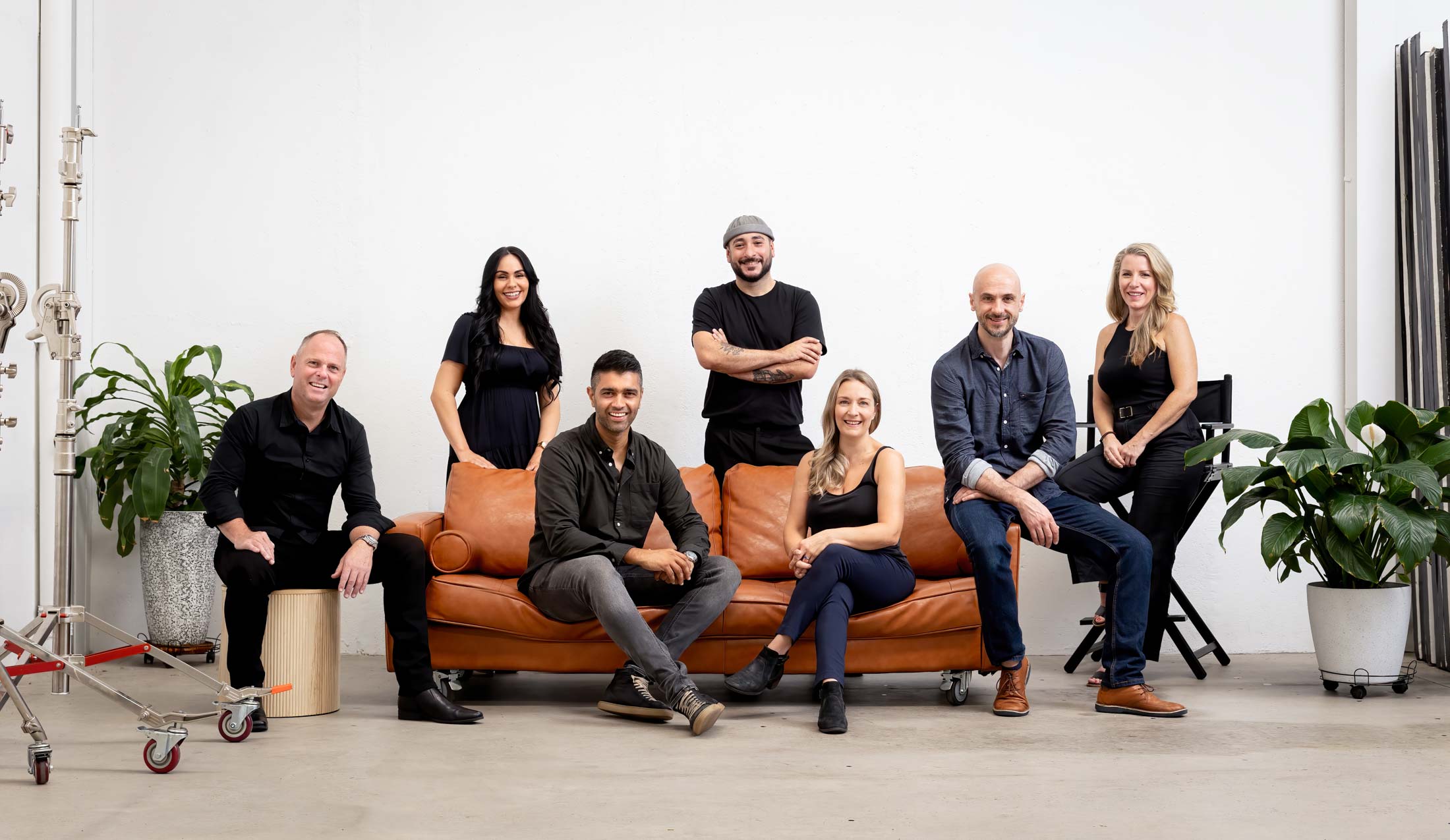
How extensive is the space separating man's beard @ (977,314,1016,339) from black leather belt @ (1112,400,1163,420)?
0.64m

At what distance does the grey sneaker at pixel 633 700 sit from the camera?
11.5 feet

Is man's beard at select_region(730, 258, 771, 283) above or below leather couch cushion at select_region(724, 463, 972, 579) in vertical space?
above

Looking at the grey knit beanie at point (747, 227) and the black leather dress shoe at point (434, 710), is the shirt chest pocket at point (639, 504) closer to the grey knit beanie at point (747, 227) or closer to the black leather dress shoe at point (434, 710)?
the black leather dress shoe at point (434, 710)

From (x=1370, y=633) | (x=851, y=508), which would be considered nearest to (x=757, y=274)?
(x=851, y=508)

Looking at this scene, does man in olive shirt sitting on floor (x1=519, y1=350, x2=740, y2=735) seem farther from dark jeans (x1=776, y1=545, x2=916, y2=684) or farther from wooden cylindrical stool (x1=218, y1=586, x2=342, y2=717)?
wooden cylindrical stool (x1=218, y1=586, x2=342, y2=717)

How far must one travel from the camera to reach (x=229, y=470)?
353 centimetres

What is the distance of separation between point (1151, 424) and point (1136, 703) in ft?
3.32

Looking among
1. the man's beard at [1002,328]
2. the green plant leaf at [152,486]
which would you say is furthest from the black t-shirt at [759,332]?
the green plant leaf at [152,486]

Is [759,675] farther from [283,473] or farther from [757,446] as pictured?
[283,473]

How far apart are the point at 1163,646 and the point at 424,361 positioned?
3.64 meters

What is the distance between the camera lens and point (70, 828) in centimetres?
241

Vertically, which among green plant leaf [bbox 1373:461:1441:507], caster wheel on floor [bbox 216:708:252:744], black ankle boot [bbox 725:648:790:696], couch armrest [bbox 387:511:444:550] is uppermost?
green plant leaf [bbox 1373:461:1441:507]

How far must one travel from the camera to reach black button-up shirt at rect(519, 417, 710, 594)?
12.0 ft

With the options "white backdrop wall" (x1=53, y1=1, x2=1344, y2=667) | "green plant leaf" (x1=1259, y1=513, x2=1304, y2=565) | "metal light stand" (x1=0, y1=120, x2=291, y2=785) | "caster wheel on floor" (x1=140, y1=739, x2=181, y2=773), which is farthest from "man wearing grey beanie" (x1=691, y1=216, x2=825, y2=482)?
"caster wheel on floor" (x1=140, y1=739, x2=181, y2=773)
